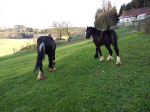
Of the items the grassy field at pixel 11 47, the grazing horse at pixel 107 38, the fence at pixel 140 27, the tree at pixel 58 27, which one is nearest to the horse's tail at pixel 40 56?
the grazing horse at pixel 107 38

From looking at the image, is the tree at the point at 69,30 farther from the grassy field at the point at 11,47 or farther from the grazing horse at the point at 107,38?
the grazing horse at the point at 107,38

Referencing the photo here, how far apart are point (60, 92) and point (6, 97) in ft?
6.93

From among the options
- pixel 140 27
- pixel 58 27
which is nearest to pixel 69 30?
pixel 58 27

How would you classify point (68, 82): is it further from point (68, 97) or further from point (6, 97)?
point (6, 97)

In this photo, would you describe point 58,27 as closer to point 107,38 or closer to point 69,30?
point 69,30

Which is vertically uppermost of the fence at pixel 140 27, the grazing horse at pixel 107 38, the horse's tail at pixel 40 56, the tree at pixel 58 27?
the tree at pixel 58 27

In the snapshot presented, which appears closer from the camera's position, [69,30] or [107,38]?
[107,38]

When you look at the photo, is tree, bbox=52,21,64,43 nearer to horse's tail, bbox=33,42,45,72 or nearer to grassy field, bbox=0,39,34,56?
grassy field, bbox=0,39,34,56

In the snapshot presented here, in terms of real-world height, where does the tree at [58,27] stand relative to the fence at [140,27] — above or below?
above

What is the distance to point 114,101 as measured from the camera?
2443 millimetres

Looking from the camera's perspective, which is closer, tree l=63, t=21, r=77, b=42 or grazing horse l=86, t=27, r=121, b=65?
grazing horse l=86, t=27, r=121, b=65

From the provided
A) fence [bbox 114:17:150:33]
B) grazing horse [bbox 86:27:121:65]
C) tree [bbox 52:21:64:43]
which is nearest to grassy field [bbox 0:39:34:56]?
tree [bbox 52:21:64:43]

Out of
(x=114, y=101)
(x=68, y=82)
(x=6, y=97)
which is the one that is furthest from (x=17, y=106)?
(x=114, y=101)

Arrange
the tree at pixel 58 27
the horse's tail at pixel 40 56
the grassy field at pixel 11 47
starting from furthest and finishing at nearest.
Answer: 1. the tree at pixel 58 27
2. the grassy field at pixel 11 47
3. the horse's tail at pixel 40 56
